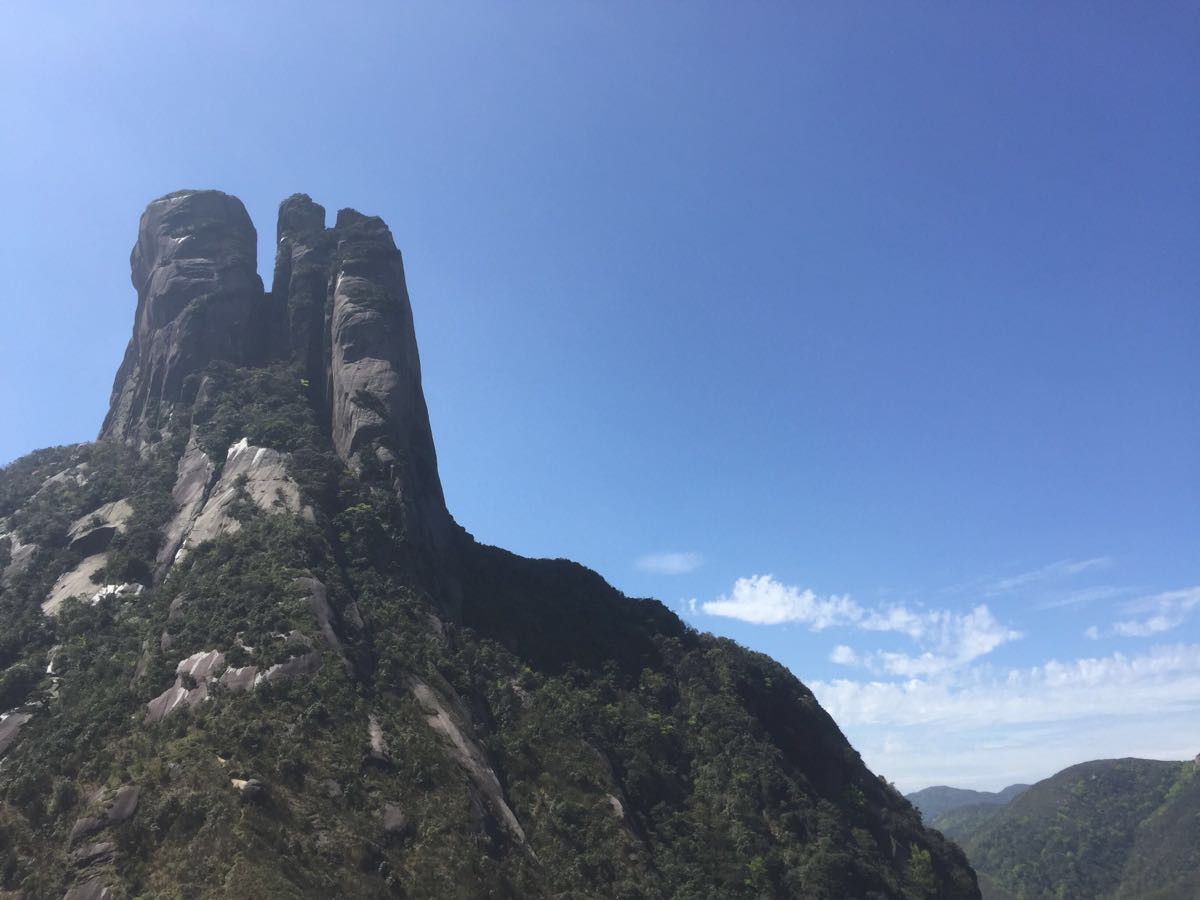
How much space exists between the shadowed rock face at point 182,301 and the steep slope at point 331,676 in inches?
16.8

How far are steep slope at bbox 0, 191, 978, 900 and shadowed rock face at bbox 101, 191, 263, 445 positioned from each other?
427 mm

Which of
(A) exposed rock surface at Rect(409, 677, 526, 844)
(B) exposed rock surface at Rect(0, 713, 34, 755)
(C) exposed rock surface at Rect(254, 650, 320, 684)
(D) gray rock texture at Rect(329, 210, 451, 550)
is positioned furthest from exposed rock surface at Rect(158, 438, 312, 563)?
(A) exposed rock surface at Rect(409, 677, 526, 844)

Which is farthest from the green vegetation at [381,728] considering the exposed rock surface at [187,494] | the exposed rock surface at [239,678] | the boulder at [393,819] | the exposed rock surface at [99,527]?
the exposed rock surface at [99,527]

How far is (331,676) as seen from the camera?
165ft

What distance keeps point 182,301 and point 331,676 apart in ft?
222

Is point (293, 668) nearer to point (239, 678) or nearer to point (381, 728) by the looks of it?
point (239, 678)

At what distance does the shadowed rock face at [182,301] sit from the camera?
312ft

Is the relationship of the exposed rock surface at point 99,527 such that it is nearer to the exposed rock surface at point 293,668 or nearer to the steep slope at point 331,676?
the steep slope at point 331,676

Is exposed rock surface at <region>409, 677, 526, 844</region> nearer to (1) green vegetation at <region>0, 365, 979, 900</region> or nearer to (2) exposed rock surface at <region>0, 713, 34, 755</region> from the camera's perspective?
(1) green vegetation at <region>0, 365, 979, 900</region>

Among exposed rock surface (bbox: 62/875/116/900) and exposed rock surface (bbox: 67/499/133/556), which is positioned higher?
exposed rock surface (bbox: 67/499/133/556)

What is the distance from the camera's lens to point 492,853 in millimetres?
44375

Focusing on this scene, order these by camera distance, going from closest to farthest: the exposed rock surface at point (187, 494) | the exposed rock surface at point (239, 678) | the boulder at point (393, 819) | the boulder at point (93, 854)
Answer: the boulder at point (93, 854)
the boulder at point (393, 819)
the exposed rock surface at point (239, 678)
the exposed rock surface at point (187, 494)

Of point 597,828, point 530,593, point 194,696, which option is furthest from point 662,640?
point 194,696

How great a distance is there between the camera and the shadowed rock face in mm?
95062
